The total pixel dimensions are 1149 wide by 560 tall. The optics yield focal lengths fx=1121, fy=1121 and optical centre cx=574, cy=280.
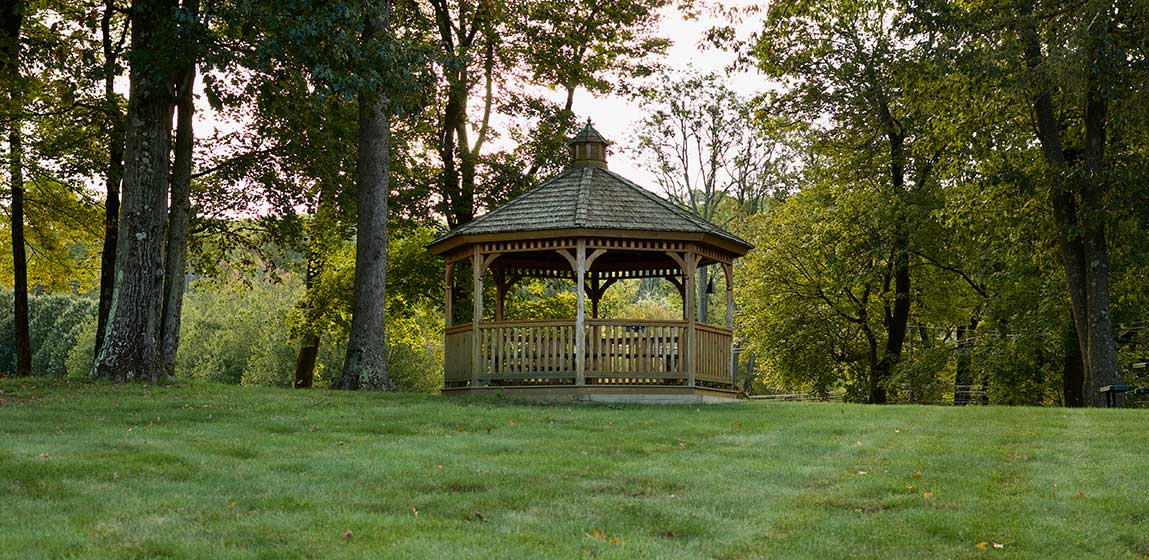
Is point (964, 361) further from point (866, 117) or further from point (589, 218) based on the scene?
point (589, 218)

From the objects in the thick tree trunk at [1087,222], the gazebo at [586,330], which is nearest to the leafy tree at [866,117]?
the thick tree trunk at [1087,222]

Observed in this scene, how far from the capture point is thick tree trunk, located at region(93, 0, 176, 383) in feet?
59.0

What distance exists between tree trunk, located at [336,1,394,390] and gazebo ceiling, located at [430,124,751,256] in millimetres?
1180

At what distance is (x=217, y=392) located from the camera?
1773 cm

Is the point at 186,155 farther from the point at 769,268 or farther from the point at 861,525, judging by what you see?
the point at 769,268

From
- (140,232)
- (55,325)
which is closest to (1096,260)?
(140,232)

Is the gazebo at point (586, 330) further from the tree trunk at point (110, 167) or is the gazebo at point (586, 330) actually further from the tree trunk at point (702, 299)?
the tree trunk at point (702, 299)

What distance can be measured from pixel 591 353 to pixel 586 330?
0.58 metres

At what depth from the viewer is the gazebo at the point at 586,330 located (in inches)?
770

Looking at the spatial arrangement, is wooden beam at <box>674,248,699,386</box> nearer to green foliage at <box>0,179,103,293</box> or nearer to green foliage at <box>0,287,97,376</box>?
green foliage at <box>0,179,103,293</box>

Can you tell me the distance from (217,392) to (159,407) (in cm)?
307

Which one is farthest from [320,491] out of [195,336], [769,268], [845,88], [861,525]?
[195,336]

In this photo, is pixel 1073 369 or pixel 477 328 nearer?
pixel 477 328

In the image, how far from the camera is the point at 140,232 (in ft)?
59.4
